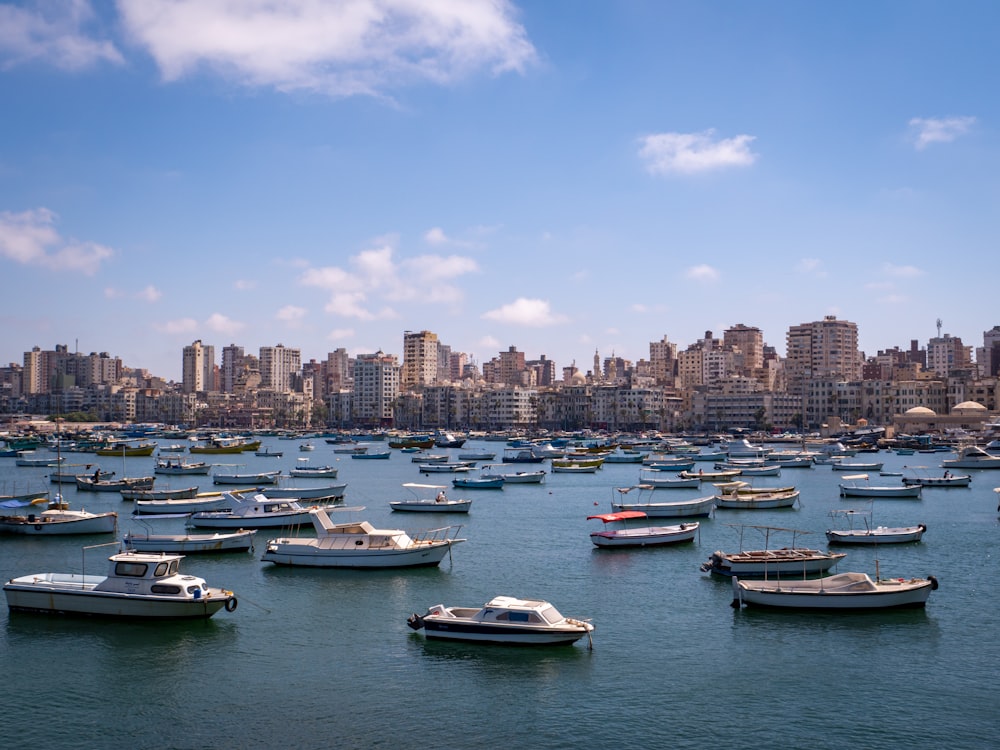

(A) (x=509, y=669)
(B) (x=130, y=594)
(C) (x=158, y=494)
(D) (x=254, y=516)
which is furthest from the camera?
(C) (x=158, y=494)

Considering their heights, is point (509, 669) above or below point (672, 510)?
below

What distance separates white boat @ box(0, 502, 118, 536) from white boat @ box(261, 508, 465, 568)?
16604 mm

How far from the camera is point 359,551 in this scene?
46.3m

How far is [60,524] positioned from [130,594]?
25.4 m

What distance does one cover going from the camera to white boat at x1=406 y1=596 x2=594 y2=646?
Answer: 105ft

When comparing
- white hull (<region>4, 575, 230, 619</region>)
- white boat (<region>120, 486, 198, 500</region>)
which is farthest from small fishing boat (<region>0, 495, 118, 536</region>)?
white hull (<region>4, 575, 230, 619</region>)

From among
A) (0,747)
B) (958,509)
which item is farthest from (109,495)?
(958,509)

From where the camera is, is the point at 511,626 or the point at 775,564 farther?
the point at 775,564

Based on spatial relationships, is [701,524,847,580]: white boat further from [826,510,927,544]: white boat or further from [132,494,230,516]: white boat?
[132,494,230,516]: white boat

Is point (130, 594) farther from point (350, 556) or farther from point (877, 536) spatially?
point (877, 536)

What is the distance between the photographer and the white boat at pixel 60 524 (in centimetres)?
5816

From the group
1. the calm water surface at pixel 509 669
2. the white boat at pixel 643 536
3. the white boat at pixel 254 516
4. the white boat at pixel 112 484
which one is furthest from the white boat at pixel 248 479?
the white boat at pixel 643 536

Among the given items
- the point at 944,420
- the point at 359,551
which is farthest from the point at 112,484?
the point at 944,420

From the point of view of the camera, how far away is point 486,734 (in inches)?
1004
